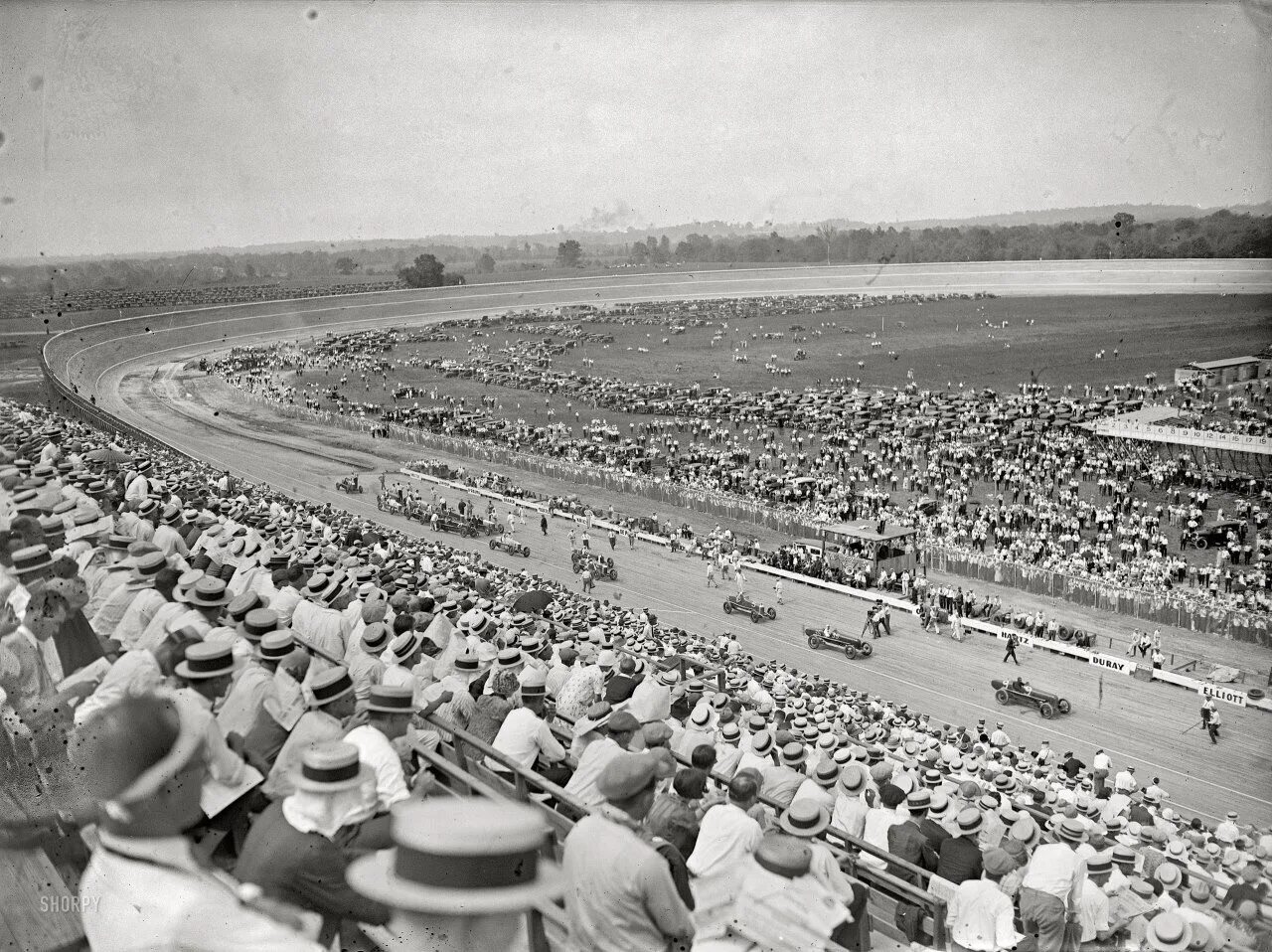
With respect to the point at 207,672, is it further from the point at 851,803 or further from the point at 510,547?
the point at 510,547

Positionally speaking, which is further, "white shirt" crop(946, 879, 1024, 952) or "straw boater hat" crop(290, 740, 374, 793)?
"white shirt" crop(946, 879, 1024, 952)

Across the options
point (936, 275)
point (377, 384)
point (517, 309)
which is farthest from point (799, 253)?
point (377, 384)

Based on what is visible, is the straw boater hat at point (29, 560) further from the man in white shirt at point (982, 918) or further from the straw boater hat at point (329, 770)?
the man in white shirt at point (982, 918)

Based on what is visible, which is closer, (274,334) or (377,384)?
(377,384)

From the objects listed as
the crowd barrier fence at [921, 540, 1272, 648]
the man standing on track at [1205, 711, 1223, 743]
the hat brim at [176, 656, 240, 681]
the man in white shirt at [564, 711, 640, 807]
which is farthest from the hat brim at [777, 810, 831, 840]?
the crowd barrier fence at [921, 540, 1272, 648]

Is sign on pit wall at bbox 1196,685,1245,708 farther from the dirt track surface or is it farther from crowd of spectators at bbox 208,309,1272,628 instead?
crowd of spectators at bbox 208,309,1272,628

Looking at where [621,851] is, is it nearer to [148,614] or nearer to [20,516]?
[148,614]
